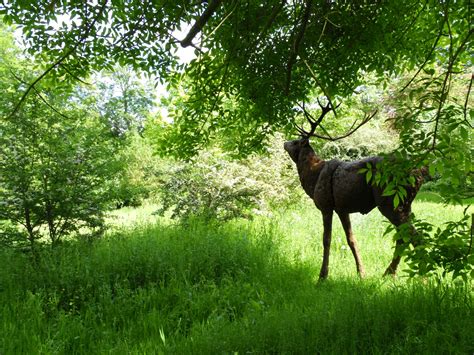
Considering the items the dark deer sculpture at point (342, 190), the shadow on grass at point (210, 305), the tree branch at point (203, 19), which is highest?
the tree branch at point (203, 19)

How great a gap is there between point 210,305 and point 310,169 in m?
2.08

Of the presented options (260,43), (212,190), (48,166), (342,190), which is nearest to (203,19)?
(260,43)

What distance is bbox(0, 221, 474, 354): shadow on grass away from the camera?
Result: 306 centimetres

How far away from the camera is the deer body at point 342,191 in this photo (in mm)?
4250

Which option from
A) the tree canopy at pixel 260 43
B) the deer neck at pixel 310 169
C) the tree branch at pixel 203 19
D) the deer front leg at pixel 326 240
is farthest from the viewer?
the deer neck at pixel 310 169

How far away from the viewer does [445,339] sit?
2736 millimetres

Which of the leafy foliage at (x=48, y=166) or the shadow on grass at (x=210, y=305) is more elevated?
the leafy foliage at (x=48, y=166)

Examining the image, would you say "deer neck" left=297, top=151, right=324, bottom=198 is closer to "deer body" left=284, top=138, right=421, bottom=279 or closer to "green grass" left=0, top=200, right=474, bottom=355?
"deer body" left=284, top=138, right=421, bottom=279

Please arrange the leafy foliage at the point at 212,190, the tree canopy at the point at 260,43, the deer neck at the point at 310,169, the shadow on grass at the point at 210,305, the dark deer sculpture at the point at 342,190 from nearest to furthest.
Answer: the shadow on grass at the point at 210,305, the tree canopy at the point at 260,43, the dark deer sculpture at the point at 342,190, the deer neck at the point at 310,169, the leafy foliage at the point at 212,190

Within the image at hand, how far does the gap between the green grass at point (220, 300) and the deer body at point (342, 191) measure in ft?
2.19

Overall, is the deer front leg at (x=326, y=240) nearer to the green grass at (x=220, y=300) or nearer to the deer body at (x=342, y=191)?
the deer body at (x=342, y=191)

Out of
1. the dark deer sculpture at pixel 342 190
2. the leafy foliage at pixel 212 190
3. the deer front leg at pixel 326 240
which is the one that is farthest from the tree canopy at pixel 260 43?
the leafy foliage at pixel 212 190

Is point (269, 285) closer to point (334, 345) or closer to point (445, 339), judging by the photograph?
point (334, 345)

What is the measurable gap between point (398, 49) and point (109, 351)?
4.21 metres
